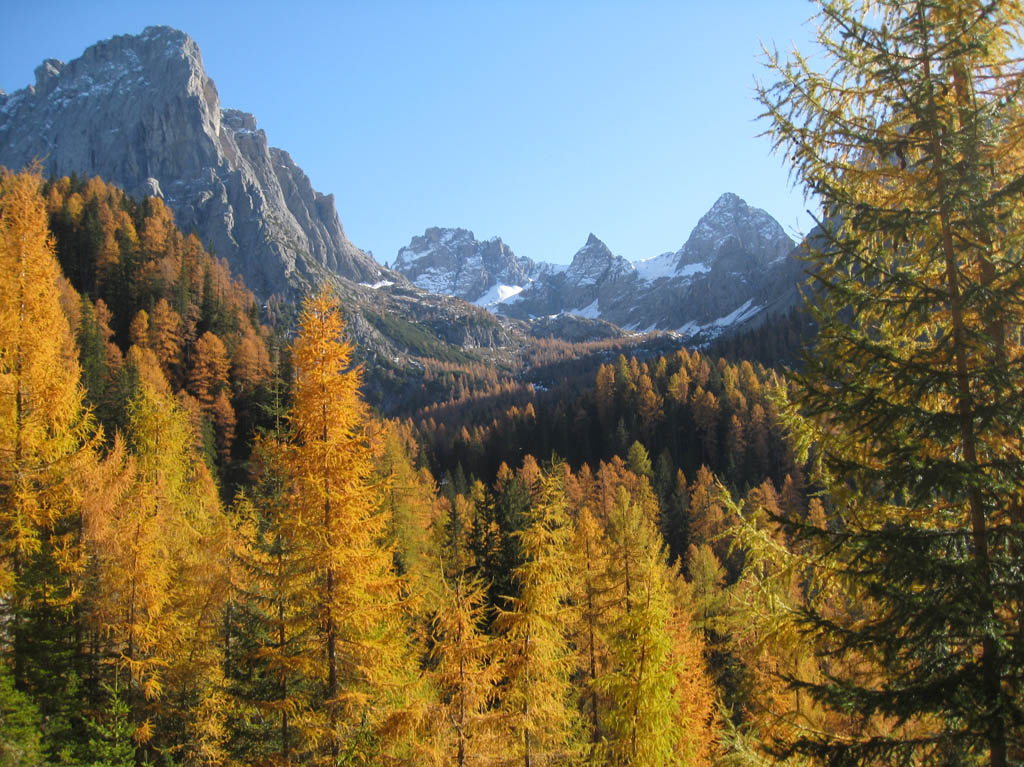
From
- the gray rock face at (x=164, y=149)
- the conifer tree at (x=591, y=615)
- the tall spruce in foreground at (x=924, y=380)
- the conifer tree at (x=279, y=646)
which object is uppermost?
the gray rock face at (x=164, y=149)

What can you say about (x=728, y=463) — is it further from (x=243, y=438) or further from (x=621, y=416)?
(x=243, y=438)

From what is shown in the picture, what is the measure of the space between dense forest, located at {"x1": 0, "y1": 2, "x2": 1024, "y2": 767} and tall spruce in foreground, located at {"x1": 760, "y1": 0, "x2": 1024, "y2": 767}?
0.04 meters

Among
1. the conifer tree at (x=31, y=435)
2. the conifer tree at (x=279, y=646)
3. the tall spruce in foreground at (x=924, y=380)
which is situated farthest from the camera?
the conifer tree at (x=31, y=435)

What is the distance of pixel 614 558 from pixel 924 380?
18393mm

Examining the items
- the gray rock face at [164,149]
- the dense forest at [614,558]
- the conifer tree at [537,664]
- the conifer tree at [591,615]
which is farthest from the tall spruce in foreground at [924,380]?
the gray rock face at [164,149]

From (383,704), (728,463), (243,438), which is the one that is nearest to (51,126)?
(243,438)

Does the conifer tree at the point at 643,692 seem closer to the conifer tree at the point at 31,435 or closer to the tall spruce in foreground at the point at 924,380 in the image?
the tall spruce in foreground at the point at 924,380

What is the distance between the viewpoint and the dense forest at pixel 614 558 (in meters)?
5.09

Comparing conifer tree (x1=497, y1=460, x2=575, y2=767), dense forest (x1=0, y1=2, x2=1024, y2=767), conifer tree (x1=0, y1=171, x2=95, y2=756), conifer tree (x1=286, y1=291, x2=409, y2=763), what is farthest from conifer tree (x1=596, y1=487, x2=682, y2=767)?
conifer tree (x1=0, y1=171, x2=95, y2=756)

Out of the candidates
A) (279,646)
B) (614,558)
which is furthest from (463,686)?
(614,558)

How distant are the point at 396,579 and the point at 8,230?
12.4 m

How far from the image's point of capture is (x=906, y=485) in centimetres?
514

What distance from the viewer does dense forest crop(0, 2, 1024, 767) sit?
16.7 feet

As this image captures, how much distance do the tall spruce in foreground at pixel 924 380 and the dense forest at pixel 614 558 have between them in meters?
0.04
